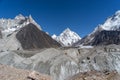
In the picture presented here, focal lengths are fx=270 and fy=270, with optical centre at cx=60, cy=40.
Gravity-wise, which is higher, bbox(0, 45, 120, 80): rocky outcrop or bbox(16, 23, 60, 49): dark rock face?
bbox(16, 23, 60, 49): dark rock face

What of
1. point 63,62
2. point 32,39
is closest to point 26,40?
point 32,39

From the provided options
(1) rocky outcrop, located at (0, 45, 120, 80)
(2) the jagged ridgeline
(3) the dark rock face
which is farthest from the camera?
(3) the dark rock face

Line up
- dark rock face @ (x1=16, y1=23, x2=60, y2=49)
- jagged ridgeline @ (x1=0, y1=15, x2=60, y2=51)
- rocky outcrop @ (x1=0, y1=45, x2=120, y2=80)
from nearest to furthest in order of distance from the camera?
1. rocky outcrop @ (x1=0, y1=45, x2=120, y2=80)
2. jagged ridgeline @ (x1=0, y1=15, x2=60, y2=51)
3. dark rock face @ (x1=16, y1=23, x2=60, y2=49)

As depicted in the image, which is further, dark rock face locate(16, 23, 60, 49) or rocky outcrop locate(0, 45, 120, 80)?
dark rock face locate(16, 23, 60, 49)

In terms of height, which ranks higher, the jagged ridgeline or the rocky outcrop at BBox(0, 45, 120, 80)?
the jagged ridgeline

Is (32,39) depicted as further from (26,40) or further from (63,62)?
(63,62)

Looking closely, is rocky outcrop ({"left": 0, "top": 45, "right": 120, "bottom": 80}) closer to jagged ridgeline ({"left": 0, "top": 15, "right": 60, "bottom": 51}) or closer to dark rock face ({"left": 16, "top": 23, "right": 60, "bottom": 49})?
jagged ridgeline ({"left": 0, "top": 15, "right": 60, "bottom": 51})

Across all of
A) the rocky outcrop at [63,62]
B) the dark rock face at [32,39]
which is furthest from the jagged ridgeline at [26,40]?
the rocky outcrop at [63,62]

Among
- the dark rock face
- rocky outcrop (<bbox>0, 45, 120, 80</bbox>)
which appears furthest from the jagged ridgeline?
rocky outcrop (<bbox>0, 45, 120, 80</bbox>)

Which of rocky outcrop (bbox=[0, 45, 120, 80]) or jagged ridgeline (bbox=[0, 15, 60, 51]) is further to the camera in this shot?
jagged ridgeline (bbox=[0, 15, 60, 51])

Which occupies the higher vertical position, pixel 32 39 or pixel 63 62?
pixel 32 39
